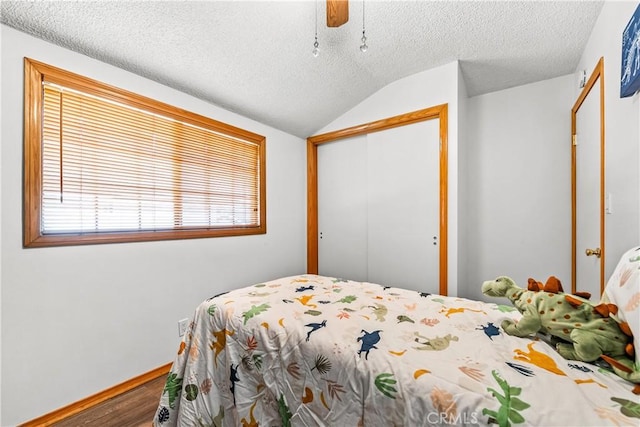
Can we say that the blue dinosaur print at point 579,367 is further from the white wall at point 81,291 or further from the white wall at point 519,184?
the white wall at point 81,291

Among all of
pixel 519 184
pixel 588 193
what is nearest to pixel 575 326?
pixel 588 193

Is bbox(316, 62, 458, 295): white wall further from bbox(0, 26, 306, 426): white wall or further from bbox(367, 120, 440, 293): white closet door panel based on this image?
bbox(0, 26, 306, 426): white wall

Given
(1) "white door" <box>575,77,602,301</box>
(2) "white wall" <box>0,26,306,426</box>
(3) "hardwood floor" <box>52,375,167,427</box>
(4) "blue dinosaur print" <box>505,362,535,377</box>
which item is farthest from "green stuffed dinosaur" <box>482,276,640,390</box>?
(2) "white wall" <box>0,26,306,426</box>

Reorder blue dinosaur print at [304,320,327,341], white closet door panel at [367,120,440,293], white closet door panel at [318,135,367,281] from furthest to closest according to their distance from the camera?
1. white closet door panel at [318,135,367,281]
2. white closet door panel at [367,120,440,293]
3. blue dinosaur print at [304,320,327,341]

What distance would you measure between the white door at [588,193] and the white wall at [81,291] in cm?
271

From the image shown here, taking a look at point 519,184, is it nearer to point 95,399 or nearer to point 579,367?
point 579,367

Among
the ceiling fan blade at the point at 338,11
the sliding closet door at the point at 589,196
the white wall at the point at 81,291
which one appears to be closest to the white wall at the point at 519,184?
the sliding closet door at the point at 589,196

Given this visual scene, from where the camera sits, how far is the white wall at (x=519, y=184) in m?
2.36

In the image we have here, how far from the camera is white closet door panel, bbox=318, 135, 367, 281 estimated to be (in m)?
2.98

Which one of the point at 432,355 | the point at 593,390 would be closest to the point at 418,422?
the point at 432,355

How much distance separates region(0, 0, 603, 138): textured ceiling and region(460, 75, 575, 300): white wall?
218 mm

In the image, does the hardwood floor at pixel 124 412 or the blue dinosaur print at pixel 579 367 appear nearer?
the blue dinosaur print at pixel 579 367

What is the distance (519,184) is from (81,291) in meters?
3.56

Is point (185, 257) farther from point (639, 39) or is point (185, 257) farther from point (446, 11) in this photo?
point (639, 39)
